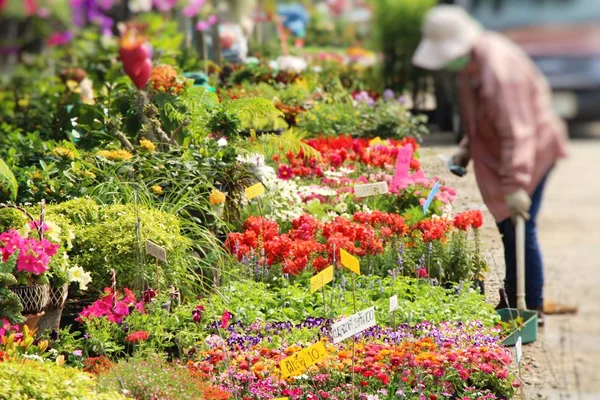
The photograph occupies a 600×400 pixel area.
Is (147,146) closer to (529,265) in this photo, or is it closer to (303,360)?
(529,265)

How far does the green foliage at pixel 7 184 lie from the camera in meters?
6.57

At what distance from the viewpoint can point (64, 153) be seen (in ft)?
24.4

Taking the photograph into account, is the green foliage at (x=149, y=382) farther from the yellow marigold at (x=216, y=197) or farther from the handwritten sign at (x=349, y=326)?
the yellow marigold at (x=216, y=197)

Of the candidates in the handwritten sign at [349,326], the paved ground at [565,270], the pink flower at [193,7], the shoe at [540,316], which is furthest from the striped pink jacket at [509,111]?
the pink flower at [193,7]

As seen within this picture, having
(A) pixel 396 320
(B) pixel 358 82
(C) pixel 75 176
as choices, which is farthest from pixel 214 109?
(B) pixel 358 82

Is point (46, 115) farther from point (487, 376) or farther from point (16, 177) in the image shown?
point (487, 376)

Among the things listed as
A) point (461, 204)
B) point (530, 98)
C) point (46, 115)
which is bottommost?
point (461, 204)

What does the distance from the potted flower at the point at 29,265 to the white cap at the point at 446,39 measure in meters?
1.83

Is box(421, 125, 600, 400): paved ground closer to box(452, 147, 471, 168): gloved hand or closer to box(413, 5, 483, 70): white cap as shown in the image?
box(452, 147, 471, 168): gloved hand

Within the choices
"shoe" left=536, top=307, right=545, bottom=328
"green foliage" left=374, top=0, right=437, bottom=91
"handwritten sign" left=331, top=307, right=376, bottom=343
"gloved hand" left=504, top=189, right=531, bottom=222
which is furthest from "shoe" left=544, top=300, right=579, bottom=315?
"green foliage" left=374, top=0, right=437, bottom=91

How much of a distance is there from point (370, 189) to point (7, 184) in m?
2.03

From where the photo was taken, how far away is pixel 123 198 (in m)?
7.04

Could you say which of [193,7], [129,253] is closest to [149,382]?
[129,253]

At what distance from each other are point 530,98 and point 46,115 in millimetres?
5303
